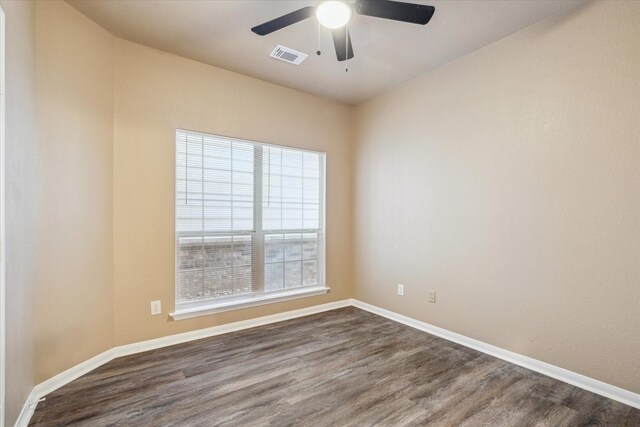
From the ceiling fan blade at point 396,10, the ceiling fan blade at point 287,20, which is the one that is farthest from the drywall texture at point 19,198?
the ceiling fan blade at point 396,10

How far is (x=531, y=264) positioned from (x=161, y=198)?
10.7 ft

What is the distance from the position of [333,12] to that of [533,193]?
2.04 meters

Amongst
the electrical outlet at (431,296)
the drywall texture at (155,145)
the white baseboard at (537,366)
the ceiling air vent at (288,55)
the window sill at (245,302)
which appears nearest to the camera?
the white baseboard at (537,366)

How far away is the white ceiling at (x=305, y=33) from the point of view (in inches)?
87.6

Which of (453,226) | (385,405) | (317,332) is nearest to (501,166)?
(453,226)

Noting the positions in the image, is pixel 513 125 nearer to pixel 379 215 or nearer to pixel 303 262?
pixel 379 215

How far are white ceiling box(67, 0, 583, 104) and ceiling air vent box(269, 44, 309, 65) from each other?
5 centimetres

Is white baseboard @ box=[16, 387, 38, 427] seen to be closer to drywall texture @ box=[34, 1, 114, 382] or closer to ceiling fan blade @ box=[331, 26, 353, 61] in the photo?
drywall texture @ box=[34, 1, 114, 382]

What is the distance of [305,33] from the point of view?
255 cm

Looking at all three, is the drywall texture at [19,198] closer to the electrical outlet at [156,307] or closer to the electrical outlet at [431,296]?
the electrical outlet at [156,307]

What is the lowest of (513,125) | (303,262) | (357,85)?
(303,262)

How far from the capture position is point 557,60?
7.63 feet

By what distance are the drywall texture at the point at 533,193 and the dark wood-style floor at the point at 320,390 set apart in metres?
0.40

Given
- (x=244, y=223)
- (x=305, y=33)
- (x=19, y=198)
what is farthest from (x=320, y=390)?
(x=305, y=33)
